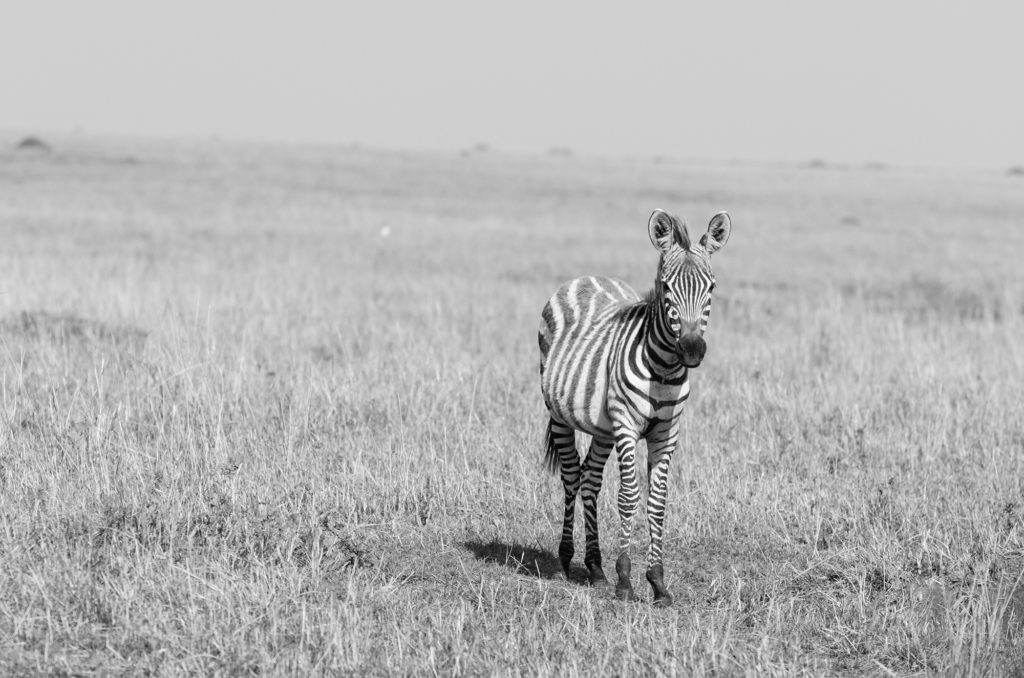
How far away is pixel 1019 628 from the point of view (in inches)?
207

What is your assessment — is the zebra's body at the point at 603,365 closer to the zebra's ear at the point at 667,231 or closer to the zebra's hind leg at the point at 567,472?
the zebra's hind leg at the point at 567,472

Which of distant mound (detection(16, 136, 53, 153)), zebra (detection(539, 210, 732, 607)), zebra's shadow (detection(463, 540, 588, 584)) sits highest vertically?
distant mound (detection(16, 136, 53, 153))

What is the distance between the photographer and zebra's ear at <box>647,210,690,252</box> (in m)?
5.28

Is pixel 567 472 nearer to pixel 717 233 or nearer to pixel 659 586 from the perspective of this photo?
pixel 659 586

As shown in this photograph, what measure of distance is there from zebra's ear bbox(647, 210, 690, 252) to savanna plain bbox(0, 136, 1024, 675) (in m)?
1.70

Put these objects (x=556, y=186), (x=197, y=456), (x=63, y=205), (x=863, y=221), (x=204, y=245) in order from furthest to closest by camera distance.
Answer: (x=556, y=186) → (x=863, y=221) → (x=63, y=205) → (x=204, y=245) → (x=197, y=456)

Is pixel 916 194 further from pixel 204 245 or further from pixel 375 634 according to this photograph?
pixel 375 634

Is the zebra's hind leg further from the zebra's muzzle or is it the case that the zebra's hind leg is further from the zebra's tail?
the zebra's muzzle

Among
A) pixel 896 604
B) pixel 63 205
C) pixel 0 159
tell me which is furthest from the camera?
pixel 0 159

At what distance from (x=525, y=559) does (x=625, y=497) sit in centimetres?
111

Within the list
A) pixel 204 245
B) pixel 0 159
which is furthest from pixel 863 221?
pixel 0 159

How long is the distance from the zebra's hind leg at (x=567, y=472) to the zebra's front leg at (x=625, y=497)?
1.89 feet

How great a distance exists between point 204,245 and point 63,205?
8.06 m

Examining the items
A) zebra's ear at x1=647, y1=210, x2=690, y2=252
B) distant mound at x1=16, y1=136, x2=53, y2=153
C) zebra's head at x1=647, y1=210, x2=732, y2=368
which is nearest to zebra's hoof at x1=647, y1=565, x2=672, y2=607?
zebra's head at x1=647, y1=210, x2=732, y2=368
